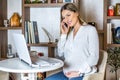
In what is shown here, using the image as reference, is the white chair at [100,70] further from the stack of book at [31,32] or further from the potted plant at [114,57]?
the stack of book at [31,32]

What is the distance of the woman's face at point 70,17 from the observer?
2273 mm

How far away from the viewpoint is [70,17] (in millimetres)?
2281

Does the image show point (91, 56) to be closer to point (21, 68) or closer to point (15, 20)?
point (21, 68)

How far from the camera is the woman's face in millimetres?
2273

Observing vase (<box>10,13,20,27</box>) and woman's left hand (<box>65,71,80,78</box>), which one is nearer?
woman's left hand (<box>65,71,80,78</box>)

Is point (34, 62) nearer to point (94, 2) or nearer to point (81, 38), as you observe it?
point (81, 38)

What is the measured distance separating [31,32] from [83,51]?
112 cm

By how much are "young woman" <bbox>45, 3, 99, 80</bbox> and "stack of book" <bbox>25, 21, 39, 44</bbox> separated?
802mm

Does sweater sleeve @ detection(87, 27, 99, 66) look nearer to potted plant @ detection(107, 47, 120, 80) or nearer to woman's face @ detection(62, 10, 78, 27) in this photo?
woman's face @ detection(62, 10, 78, 27)

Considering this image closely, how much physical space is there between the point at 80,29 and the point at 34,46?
119cm

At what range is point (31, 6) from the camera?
10.2ft

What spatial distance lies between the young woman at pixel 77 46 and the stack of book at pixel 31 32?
31.6 inches

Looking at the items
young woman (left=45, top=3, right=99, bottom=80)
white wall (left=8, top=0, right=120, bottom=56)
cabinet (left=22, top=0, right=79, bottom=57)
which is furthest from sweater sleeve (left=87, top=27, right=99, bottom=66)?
white wall (left=8, top=0, right=120, bottom=56)

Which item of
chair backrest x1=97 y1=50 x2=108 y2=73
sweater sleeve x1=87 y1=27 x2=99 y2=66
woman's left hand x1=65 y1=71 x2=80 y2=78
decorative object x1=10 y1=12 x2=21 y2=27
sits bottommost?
woman's left hand x1=65 y1=71 x2=80 y2=78
